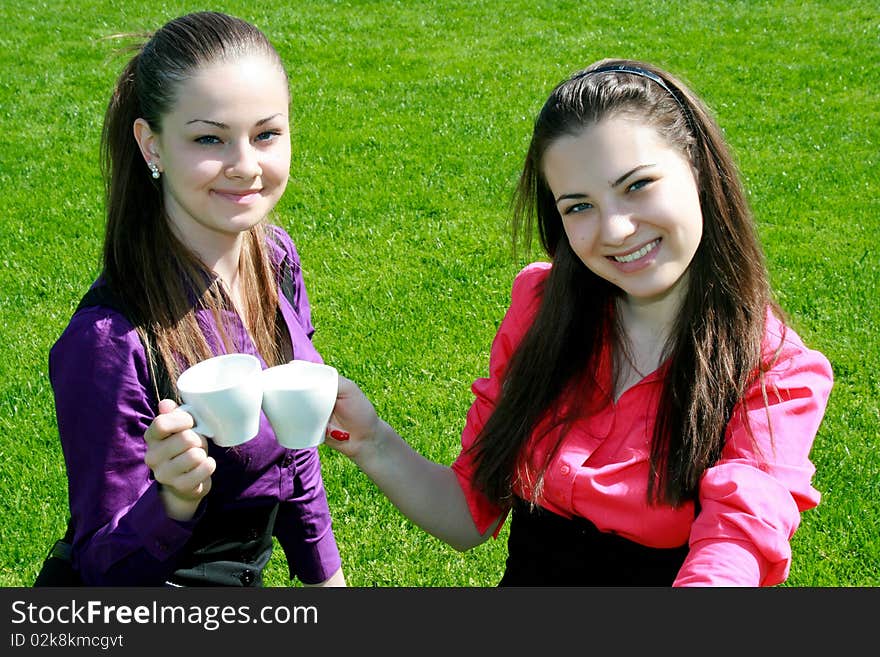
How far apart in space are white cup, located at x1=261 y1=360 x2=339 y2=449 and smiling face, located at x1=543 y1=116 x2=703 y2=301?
2.30ft

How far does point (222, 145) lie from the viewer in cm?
261

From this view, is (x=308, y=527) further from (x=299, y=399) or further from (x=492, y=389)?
(x=299, y=399)

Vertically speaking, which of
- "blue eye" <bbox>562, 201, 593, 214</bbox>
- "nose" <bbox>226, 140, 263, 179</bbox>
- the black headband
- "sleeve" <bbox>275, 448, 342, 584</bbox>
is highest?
the black headband

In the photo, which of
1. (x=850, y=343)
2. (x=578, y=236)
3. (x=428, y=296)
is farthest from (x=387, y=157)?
(x=578, y=236)

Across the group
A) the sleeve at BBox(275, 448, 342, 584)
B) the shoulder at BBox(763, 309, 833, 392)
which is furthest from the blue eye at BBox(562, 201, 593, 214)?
the sleeve at BBox(275, 448, 342, 584)

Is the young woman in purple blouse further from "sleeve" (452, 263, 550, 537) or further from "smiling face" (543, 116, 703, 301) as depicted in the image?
"smiling face" (543, 116, 703, 301)

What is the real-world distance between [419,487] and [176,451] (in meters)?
0.81

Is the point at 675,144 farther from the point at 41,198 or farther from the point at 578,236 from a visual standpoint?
the point at 41,198

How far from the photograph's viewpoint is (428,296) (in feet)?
19.3

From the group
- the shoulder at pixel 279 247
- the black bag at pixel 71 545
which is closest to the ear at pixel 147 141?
the black bag at pixel 71 545

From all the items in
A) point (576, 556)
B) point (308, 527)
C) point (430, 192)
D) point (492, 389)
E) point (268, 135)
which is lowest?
point (308, 527)

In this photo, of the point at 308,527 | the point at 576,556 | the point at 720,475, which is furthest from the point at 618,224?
the point at 308,527

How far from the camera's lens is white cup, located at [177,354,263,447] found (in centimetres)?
219

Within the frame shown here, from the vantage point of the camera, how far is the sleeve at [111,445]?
7.73ft
